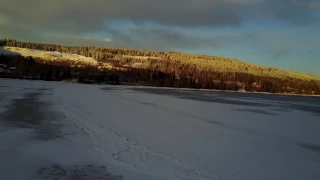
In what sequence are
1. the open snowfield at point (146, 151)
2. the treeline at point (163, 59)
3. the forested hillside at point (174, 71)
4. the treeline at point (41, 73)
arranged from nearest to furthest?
the open snowfield at point (146, 151), the treeline at point (41, 73), the forested hillside at point (174, 71), the treeline at point (163, 59)

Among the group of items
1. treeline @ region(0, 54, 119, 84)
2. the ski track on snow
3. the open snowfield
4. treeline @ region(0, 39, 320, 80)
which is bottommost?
the open snowfield

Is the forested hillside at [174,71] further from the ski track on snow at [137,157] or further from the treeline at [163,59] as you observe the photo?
the ski track on snow at [137,157]

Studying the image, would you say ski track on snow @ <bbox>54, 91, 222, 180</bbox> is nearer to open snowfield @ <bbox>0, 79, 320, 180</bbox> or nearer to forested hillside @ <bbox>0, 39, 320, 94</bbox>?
open snowfield @ <bbox>0, 79, 320, 180</bbox>

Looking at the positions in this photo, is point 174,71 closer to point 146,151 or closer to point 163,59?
point 163,59

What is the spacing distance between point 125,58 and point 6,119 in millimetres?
149437

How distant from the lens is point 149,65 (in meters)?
145

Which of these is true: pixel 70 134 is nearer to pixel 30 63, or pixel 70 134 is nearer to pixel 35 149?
pixel 35 149

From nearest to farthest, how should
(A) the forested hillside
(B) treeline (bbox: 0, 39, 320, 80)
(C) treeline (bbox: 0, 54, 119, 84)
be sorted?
1. (C) treeline (bbox: 0, 54, 119, 84)
2. (A) the forested hillside
3. (B) treeline (bbox: 0, 39, 320, 80)

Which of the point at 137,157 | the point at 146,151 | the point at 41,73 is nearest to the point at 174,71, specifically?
the point at 41,73

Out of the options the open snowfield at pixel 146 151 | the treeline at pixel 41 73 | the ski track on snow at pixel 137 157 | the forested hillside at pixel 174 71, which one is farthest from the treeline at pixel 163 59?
the ski track on snow at pixel 137 157

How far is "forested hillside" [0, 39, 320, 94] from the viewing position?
94.4m

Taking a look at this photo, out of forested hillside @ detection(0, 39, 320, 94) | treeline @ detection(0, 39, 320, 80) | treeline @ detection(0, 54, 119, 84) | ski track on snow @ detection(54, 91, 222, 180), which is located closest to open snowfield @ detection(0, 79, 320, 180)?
ski track on snow @ detection(54, 91, 222, 180)

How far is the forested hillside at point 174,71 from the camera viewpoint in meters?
94.4

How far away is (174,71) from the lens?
12350cm
